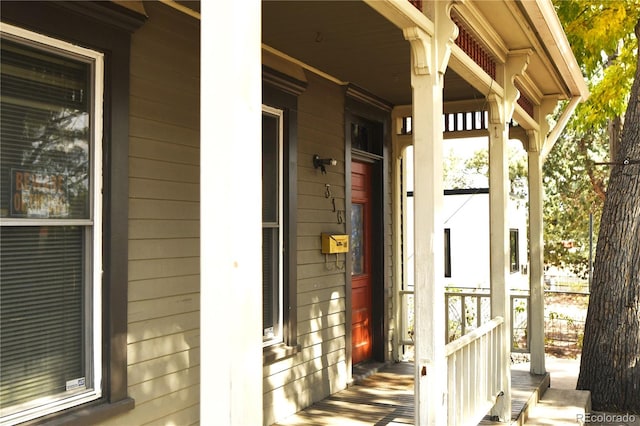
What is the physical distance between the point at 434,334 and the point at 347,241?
8.31ft

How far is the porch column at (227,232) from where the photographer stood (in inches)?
68.7

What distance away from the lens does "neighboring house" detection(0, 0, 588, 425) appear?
1787 mm

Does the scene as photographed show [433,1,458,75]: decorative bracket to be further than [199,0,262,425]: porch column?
Yes

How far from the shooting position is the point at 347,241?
605 centimetres

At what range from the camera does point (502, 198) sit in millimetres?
5070

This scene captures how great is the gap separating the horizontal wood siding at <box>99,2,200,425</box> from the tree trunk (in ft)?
15.4

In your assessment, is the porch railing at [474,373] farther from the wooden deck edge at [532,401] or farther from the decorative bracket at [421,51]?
the decorative bracket at [421,51]

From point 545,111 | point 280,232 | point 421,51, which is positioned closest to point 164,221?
point 280,232

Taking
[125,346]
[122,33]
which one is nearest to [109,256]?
[125,346]

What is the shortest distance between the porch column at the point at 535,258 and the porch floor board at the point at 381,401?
287 mm

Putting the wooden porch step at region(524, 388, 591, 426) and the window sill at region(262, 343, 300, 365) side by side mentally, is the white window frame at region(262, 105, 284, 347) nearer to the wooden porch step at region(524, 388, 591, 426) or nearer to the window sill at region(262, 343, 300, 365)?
the window sill at region(262, 343, 300, 365)

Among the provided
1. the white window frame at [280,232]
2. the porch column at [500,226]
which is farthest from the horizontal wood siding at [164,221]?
the porch column at [500,226]

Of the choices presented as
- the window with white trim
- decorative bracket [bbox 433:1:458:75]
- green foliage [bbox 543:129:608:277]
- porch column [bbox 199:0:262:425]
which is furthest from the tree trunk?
green foliage [bbox 543:129:608:277]

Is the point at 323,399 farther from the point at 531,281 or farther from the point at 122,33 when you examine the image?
the point at 122,33
